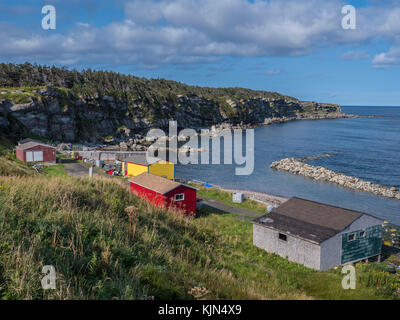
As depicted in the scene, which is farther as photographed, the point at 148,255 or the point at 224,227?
the point at 224,227

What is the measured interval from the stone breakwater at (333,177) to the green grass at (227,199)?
20.5m

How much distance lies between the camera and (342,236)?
1791cm

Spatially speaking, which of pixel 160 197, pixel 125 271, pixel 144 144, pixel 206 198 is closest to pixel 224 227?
pixel 160 197

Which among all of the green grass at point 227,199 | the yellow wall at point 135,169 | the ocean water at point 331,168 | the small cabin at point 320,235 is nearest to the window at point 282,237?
the small cabin at point 320,235

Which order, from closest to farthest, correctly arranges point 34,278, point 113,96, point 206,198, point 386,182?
1. point 34,278
2. point 206,198
3. point 386,182
4. point 113,96

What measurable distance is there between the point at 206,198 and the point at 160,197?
32.8 ft

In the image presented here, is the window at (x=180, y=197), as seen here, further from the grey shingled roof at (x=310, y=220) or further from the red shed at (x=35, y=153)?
the red shed at (x=35, y=153)

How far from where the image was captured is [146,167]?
3734 cm

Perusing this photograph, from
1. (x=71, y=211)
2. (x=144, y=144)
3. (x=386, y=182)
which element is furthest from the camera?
(x=144, y=144)

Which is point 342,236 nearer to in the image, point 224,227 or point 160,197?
point 224,227

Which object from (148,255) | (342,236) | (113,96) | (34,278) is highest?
(113,96)

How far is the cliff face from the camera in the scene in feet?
230

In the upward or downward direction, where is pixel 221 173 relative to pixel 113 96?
downward

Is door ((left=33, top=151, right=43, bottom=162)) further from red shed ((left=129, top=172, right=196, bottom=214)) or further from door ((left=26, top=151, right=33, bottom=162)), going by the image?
red shed ((left=129, top=172, right=196, bottom=214))
